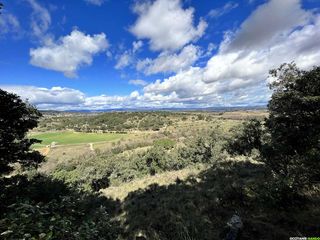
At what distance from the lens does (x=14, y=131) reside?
1136 centimetres

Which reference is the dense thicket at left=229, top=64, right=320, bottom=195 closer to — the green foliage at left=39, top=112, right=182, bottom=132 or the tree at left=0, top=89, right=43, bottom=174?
the tree at left=0, top=89, right=43, bottom=174

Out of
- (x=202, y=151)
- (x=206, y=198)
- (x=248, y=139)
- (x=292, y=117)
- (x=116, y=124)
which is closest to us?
(x=206, y=198)

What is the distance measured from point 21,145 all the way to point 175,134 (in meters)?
81.6

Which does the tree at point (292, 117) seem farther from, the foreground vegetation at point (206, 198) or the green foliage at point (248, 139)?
the green foliage at point (248, 139)

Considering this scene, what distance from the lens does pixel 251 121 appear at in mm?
24359

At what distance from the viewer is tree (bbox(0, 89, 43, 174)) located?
10.9 meters

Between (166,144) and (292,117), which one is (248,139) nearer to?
(292,117)

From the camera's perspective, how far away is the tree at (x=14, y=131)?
10.9 metres

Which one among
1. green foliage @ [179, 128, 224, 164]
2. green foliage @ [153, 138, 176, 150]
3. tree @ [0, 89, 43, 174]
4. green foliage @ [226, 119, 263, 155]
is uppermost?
tree @ [0, 89, 43, 174]

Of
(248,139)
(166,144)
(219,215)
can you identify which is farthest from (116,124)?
(219,215)

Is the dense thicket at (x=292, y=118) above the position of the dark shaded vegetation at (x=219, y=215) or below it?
above

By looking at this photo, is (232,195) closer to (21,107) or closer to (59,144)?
(21,107)

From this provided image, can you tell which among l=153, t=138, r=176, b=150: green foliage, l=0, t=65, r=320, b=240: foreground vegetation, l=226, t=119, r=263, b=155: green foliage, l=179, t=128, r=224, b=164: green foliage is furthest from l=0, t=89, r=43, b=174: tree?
l=153, t=138, r=176, b=150: green foliage

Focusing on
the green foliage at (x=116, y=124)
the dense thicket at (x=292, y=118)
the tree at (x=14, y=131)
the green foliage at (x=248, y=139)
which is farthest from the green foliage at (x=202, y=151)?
the green foliage at (x=116, y=124)
